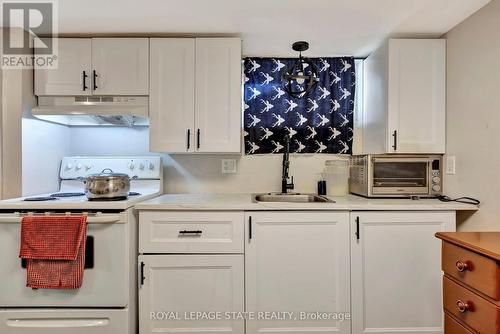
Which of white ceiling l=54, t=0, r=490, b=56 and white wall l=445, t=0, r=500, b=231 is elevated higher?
white ceiling l=54, t=0, r=490, b=56

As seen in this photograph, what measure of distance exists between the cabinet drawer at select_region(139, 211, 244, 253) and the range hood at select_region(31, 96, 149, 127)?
72cm

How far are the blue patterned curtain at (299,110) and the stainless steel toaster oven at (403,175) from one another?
40 cm

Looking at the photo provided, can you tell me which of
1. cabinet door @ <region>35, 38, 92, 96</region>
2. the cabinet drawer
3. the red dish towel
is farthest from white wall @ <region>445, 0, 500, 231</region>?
cabinet door @ <region>35, 38, 92, 96</region>

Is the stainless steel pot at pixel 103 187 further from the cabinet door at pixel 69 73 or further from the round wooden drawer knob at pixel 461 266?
the round wooden drawer knob at pixel 461 266

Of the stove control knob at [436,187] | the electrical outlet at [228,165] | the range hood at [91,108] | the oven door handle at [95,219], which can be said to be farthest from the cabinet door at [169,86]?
the stove control knob at [436,187]

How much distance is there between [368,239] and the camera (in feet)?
5.50

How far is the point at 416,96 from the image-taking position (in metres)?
1.92

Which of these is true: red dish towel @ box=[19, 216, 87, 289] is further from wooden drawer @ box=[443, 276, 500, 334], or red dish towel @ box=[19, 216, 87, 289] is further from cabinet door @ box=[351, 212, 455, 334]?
wooden drawer @ box=[443, 276, 500, 334]

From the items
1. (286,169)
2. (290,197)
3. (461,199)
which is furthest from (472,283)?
(286,169)

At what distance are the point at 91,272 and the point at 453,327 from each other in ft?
5.86

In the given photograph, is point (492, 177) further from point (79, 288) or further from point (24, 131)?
point (24, 131)

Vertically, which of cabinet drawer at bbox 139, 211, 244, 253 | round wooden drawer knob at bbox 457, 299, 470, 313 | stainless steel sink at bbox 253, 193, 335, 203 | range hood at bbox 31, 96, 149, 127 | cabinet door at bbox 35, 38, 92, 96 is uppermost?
cabinet door at bbox 35, 38, 92, 96

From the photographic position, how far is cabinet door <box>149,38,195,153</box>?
1945mm

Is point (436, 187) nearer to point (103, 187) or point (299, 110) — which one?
point (299, 110)
